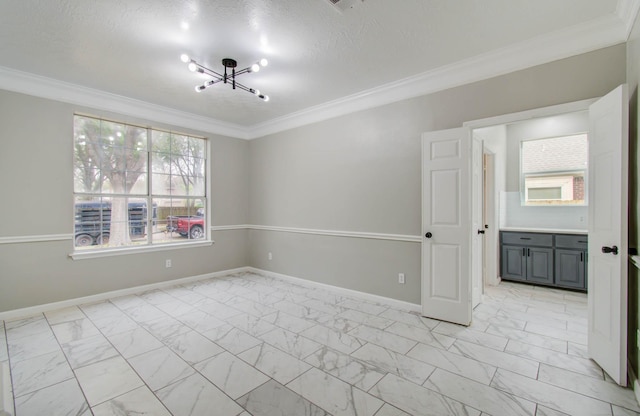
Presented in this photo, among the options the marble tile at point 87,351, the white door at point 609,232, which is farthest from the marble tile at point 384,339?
the marble tile at point 87,351

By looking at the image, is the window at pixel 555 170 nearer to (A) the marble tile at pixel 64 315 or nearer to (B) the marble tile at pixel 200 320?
(B) the marble tile at pixel 200 320

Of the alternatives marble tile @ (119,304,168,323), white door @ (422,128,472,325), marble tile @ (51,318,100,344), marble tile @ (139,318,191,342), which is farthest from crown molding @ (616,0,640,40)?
marble tile @ (51,318,100,344)

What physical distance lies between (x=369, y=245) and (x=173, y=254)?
10.3 ft

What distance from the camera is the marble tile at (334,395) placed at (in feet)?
5.89

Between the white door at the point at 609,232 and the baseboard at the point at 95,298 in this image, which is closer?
the white door at the point at 609,232

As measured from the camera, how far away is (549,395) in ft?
6.33

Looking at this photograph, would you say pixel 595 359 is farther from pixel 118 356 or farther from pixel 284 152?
pixel 284 152

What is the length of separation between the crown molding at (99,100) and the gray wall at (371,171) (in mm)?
1133

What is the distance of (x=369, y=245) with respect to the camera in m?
3.85

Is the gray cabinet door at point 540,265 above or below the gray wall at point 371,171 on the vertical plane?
below

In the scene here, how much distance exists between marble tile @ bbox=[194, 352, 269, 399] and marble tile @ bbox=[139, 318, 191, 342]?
28.0 inches

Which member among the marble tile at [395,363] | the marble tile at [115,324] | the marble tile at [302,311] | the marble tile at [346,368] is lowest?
the marble tile at [346,368]

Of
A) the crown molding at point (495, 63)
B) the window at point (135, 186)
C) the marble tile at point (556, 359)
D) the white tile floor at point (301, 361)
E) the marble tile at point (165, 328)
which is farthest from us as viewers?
the window at point (135, 186)

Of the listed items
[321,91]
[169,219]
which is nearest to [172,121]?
[169,219]
